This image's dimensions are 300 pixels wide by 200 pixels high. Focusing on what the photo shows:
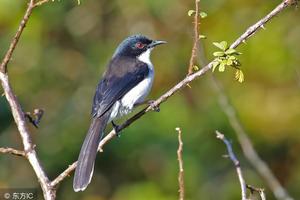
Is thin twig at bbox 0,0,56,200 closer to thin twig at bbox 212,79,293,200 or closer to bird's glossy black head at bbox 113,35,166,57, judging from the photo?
thin twig at bbox 212,79,293,200

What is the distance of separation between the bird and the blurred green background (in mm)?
2408

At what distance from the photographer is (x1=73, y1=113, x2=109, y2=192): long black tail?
4566 millimetres

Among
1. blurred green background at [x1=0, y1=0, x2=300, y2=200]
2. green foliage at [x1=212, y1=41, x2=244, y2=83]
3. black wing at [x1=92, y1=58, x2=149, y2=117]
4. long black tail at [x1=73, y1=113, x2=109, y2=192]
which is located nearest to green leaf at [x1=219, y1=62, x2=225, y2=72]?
green foliage at [x1=212, y1=41, x2=244, y2=83]

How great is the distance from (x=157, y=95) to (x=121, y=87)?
12.4 feet

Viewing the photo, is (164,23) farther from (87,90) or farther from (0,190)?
(0,190)

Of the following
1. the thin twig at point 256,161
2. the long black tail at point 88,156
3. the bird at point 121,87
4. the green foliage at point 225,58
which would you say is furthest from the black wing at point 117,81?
the green foliage at point 225,58

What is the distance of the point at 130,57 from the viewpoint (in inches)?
258

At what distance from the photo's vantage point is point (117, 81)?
6031 millimetres

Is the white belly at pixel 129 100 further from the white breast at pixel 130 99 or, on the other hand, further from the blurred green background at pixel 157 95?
the blurred green background at pixel 157 95

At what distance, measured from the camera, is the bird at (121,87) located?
547 cm

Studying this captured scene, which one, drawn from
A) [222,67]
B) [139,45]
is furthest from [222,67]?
[139,45]

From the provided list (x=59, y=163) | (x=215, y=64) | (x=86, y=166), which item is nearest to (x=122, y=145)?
(x=59, y=163)

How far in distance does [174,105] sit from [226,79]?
74cm

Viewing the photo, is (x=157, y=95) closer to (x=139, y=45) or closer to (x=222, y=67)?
(x=139, y=45)
